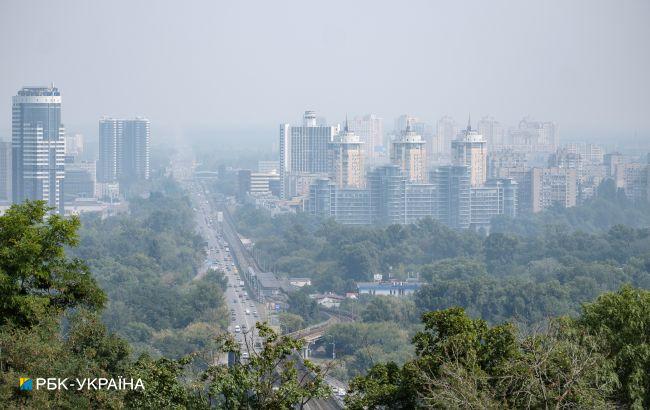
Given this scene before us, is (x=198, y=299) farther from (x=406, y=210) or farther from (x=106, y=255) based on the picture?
(x=406, y=210)

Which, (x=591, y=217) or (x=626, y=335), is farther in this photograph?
(x=591, y=217)

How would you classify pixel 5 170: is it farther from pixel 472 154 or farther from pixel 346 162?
pixel 472 154

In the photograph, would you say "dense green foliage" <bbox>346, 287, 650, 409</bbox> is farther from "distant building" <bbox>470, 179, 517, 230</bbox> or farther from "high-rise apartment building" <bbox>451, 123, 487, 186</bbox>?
"high-rise apartment building" <bbox>451, 123, 487, 186</bbox>

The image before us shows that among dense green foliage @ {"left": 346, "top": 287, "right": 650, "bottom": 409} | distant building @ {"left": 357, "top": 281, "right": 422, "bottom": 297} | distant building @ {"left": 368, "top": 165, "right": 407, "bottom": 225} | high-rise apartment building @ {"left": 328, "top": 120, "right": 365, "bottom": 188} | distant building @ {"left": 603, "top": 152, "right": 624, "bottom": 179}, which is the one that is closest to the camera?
dense green foliage @ {"left": 346, "top": 287, "right": 650, "bottom": 409}

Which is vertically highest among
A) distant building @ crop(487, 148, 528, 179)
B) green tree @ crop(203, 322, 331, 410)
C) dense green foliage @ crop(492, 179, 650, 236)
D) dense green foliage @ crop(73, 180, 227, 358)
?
distant building @ crop(487, 148, 528, 179)

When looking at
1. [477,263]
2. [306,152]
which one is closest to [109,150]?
[306,152]

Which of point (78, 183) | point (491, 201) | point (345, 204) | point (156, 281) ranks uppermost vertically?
point (78, 183)

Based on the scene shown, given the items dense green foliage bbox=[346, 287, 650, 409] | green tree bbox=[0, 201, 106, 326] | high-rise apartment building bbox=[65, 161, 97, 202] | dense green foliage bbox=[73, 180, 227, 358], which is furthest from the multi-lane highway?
high-rise apartment building bbox=[65, 161, 97, 202]

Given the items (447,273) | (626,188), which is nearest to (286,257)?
(447,273)
